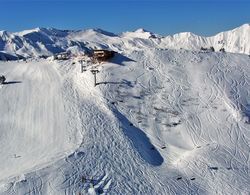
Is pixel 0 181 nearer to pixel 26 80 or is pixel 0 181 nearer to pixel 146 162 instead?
pixel 146 162

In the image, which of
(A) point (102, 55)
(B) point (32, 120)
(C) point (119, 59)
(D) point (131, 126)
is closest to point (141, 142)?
(D) point (131, 126)

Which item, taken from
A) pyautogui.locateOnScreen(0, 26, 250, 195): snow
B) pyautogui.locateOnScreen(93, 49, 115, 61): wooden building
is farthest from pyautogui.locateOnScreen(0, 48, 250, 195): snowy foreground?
pyautogui.locateOnScreen(93, 49, 115, 61): wooden building

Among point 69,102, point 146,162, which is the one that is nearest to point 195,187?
point 146,162

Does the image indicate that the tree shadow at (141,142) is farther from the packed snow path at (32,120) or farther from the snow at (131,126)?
the packed snow path at (32,120)

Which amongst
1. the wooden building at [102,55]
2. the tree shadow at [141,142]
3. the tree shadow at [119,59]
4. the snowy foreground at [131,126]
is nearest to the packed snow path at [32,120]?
the snowy foreground at [131,126]

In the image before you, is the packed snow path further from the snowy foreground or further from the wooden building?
the wooden building

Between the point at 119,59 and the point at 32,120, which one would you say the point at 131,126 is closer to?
the point at 32,120
